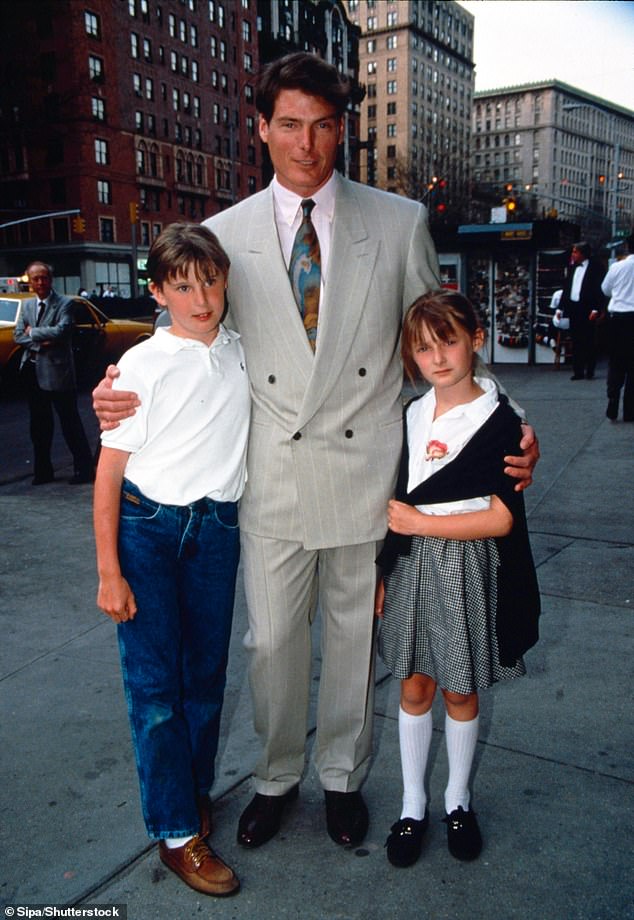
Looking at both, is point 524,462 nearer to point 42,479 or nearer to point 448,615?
point 448,615

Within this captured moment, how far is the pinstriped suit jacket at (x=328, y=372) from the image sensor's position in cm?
247

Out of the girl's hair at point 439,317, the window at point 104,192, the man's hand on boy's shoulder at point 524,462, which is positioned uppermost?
the window at point 104,192

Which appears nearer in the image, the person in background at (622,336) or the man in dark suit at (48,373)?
the man in dark suit at (48,373)

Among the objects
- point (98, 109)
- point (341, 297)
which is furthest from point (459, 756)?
point (98, 109)

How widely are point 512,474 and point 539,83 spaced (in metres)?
159

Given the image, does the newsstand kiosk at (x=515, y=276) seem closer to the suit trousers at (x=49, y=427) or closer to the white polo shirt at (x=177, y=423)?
the suit trousers at (x=49, y=427)

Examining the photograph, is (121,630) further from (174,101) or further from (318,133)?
(174,101)

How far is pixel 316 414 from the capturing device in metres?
2.49

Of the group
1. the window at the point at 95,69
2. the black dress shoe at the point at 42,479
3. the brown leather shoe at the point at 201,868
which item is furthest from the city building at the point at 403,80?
the brown leather shoe at the point at 201,868

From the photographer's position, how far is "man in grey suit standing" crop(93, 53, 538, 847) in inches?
97.0

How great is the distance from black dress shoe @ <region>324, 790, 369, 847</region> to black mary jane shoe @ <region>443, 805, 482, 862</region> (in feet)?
0.87

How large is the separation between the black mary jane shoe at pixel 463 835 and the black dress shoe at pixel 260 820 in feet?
1.72

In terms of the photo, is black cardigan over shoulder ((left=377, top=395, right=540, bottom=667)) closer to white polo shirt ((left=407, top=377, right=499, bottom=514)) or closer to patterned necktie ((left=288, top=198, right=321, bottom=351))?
white polo shirt ((left=407, top=377, right=499, bottom=514))

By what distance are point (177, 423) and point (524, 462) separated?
983mm
